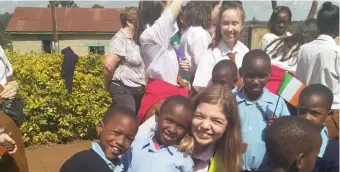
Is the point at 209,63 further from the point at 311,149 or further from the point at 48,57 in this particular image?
the point at 48,57

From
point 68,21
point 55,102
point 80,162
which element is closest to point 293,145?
point 80,162

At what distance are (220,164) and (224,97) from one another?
0.35 m

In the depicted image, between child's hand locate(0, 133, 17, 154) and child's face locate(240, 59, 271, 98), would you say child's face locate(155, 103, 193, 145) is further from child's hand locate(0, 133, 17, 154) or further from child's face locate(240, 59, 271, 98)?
child's hand locate(0, 133, 17, 154)

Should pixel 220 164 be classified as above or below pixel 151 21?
below

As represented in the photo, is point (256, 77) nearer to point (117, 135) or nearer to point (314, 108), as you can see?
point (314, 108)

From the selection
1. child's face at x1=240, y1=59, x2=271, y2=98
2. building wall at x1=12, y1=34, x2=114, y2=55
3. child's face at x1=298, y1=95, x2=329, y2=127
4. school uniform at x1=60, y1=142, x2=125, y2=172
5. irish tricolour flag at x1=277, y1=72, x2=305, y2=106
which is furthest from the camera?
building wall at x1=12, y1=34, x2=114, y2=55

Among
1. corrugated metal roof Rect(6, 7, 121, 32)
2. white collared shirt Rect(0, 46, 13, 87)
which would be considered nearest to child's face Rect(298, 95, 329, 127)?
white collared shirt Rect(0, 46, 13, 87)

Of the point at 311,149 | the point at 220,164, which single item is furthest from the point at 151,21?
the point at 311,149

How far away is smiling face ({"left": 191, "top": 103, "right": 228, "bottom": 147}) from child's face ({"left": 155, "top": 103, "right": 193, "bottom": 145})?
0.20 ft

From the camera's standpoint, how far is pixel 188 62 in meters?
3.11

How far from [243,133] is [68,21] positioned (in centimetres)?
2553

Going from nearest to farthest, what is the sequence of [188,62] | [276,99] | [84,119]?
[276,99] < [188,62] < [84,119]

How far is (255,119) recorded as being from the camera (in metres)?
2.25

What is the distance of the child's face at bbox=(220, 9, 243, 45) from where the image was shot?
2.74 m
